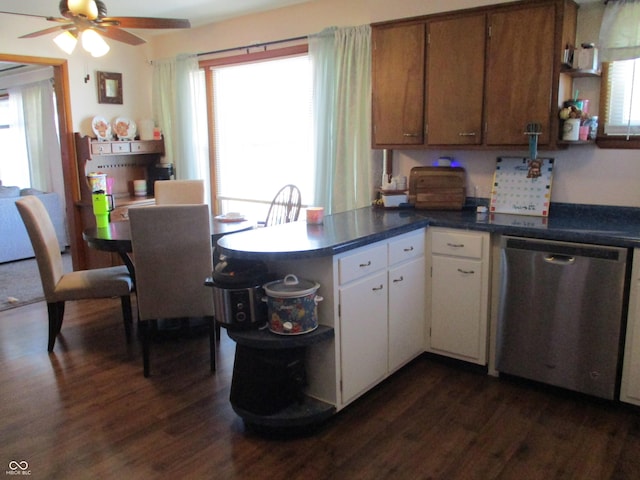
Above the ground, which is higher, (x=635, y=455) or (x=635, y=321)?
(x=635, y=321)

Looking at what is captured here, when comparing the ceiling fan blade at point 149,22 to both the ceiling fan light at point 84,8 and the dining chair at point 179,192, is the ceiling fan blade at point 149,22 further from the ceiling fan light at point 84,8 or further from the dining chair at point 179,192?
the dining chair at point 179,192

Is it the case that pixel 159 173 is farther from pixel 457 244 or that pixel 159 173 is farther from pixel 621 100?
pixel 621 100

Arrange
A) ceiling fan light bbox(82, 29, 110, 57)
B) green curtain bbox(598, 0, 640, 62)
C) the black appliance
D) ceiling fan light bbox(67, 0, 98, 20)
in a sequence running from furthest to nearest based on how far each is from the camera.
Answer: the black appliance
ceiling fan light bbox(82, 29, 110, 57)
ceiling fan light bbox(67, 0, 98, 20)
green curtain bbox(598, 0, 640, 62)

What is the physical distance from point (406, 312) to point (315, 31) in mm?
2478

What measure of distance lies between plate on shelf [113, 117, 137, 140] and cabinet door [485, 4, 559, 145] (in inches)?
152

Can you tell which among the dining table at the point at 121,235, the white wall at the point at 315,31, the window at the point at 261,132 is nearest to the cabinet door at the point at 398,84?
the white wall at the point at 315,31

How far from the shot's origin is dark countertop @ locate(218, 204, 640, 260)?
2449mm

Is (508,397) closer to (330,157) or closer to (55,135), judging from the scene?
(330,157)


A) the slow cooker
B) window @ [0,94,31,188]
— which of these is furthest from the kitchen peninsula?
window @ [0,94,31,188]

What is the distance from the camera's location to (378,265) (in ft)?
9.13

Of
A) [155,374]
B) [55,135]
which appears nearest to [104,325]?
[155,374]

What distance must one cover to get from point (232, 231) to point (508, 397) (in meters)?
2.02

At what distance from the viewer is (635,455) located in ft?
7.62

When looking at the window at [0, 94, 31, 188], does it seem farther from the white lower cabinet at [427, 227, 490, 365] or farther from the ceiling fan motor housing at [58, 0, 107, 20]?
the white lower cabinet at [427, 227, 490, 365]
